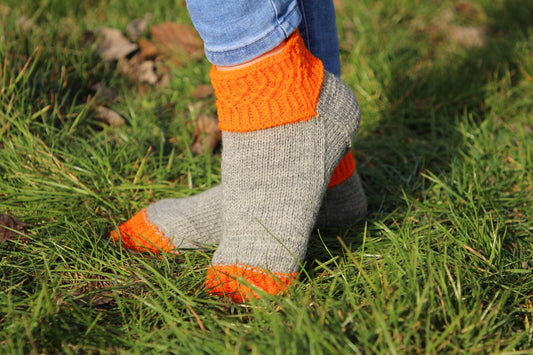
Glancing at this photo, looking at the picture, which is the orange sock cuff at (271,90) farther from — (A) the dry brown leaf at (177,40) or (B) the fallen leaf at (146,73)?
(A) the dry brown leaf at (177,40)

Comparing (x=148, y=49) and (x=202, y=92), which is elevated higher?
(x=148, y=49)

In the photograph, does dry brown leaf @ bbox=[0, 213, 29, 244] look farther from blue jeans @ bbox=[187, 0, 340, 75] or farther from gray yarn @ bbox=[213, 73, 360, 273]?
blue jeans @ bbox=[187, 0, 340, 75]

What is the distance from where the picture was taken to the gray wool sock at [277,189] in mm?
1060

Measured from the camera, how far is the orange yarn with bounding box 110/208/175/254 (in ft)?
3.97

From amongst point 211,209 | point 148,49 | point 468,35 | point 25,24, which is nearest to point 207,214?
point 211,209

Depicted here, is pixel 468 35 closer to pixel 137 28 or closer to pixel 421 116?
pixel 421 116

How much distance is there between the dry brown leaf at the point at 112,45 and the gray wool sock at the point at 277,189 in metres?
1.22

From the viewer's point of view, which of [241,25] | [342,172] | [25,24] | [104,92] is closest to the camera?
[241,25]

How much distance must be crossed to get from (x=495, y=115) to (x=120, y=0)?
6.32ft

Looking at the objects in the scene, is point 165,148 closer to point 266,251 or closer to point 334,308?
point 266,251

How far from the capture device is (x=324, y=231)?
1.35 meters

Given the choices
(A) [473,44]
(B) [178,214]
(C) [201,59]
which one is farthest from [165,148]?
(A) [473,44]

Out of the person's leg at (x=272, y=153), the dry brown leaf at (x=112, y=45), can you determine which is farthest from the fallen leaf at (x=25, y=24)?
the person's leg at (x=272, y=153)

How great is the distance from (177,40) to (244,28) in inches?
55.6
